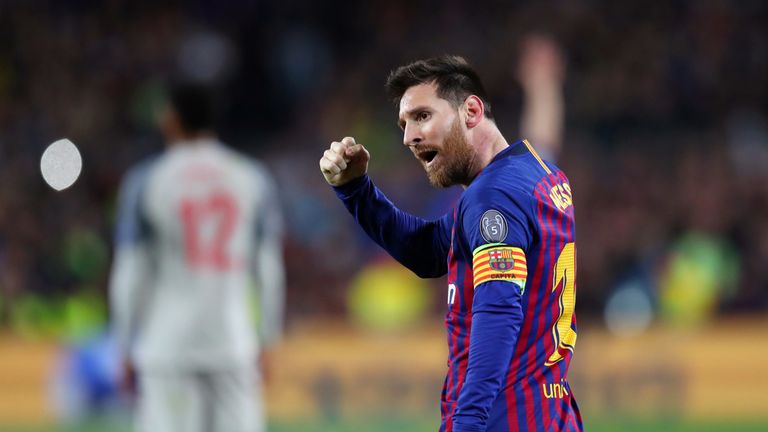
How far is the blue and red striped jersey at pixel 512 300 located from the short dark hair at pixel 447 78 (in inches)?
7.6

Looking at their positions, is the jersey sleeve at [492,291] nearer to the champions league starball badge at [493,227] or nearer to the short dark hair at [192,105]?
the champions league starball badge at [493,227]

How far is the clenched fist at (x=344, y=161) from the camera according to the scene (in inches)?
138

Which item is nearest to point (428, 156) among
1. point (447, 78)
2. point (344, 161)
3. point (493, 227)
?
point (447, 78)

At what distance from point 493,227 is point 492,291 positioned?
158 mm

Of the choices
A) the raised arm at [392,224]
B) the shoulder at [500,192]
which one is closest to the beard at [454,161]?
the shoulder at [500,192]

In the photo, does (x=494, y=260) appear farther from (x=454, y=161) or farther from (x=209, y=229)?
(x=209, y=229)

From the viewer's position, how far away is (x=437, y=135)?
3240 mm

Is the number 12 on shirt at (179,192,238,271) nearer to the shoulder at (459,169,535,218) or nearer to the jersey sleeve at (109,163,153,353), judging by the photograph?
the jersey sleeve at (109,163,153,353)

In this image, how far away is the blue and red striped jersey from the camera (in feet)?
9.45

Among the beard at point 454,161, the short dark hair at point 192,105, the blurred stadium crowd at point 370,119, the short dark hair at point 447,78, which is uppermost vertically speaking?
the blurred stadium crowd at point 370,119

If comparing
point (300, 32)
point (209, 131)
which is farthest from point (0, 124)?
point (209, 131)

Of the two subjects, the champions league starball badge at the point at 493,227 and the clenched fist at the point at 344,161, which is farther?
the clenched fist at the point at 344,161

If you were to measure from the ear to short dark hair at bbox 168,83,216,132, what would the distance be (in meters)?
2.49

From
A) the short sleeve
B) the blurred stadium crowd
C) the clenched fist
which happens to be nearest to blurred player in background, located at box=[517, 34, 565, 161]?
the clenched fist
